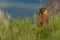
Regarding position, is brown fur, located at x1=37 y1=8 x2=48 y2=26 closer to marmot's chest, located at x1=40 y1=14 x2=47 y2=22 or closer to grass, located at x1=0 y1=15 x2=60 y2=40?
marmot's chest, located at x1=40 y1=14 x2=47 y2=22

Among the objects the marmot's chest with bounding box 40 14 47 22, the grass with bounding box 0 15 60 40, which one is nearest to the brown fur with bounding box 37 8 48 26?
the marmot's chest with bounding box 40 14 47 22

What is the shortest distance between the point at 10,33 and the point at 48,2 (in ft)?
6.32

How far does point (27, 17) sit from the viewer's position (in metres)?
4.03

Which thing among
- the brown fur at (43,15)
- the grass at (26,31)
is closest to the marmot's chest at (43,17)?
the brown fur at (43,15)

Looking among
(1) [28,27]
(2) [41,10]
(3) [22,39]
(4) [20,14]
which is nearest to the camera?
(3) [22,39]

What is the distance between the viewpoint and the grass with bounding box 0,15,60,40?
343 cm

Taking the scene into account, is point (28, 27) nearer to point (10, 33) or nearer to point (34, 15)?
point (10, 33)

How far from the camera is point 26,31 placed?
139 inches

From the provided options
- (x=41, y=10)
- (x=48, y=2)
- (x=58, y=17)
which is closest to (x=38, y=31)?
→ (x=58, y=17)

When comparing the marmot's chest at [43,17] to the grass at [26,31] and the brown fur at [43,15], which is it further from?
the grass at [26,31]

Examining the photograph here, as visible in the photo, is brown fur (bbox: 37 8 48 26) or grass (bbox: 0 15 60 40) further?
brown fur (bbox: 37 8 48 26)

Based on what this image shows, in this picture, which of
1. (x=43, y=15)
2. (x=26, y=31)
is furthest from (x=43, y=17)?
(x=26, y=31)

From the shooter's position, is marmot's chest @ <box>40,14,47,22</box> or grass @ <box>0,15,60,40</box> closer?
grass @ <box>0,15,60,40</box>

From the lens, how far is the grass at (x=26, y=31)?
3.43m
